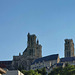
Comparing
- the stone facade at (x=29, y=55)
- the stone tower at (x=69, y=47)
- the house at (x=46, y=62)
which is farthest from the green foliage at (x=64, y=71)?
the stone tower at (x=69, y=47)

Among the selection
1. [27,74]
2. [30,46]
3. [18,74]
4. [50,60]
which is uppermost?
[30,46]

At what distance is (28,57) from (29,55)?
8896 mm

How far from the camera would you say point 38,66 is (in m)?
150

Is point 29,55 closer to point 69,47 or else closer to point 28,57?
point 28,57

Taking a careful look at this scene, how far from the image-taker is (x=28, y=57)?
16488 centimetres

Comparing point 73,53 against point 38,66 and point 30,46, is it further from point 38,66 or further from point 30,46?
point 38,66

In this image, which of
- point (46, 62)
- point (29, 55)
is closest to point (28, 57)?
point (29, 55)

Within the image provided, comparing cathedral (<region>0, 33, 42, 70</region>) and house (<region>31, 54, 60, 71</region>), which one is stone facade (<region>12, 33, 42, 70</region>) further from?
house (<region>31, 54, 60, 71</region>)

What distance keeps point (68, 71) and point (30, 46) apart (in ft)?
200

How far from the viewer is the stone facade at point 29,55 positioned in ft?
531

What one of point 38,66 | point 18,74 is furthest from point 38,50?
point 18,74

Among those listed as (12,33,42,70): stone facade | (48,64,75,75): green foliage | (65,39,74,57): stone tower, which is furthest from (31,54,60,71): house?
(65,39,74,57): stone tower

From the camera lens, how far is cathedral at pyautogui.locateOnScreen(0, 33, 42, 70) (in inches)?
6348

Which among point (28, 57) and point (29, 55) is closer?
point (28, 57)
